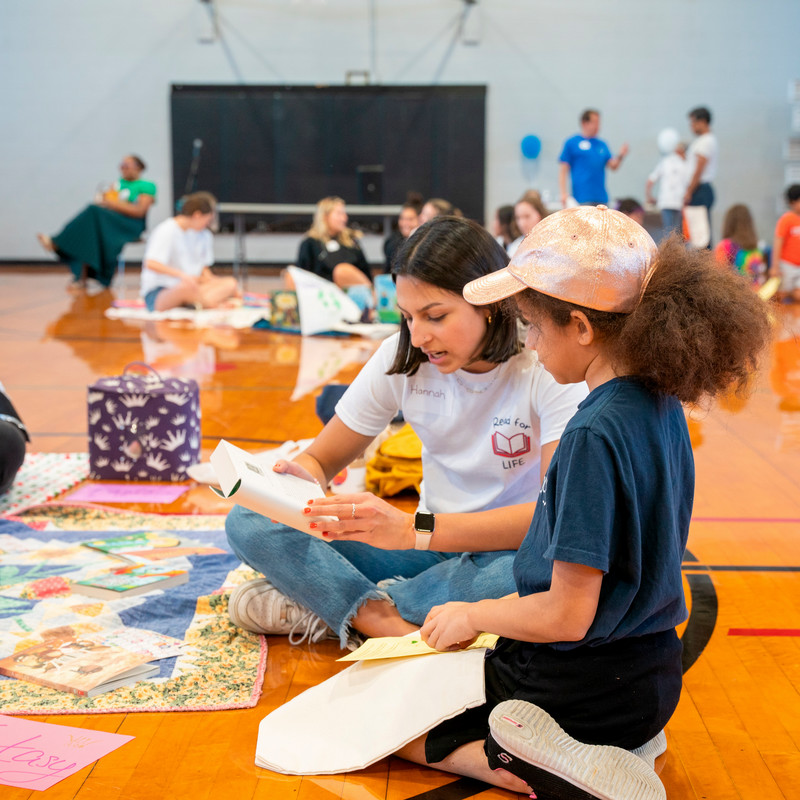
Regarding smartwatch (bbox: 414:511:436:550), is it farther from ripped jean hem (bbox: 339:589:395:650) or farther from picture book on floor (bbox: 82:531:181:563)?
picture book on floor (bbox: 82:531:181:563)

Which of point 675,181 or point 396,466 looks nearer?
point 396,466

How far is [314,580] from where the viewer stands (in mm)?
1882

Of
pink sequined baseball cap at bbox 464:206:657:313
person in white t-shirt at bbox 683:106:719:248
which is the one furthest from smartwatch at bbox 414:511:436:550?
person in white t-shirt at bbox 683:106:719:248

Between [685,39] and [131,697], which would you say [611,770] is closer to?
[131,697]

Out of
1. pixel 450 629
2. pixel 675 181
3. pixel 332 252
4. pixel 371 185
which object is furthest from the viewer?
pixel 371 185

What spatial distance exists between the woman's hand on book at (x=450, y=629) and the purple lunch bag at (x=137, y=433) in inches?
71.4

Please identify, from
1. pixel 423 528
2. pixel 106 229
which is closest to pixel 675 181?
pixel 106 229

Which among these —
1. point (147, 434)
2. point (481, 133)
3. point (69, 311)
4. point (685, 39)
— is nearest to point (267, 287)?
point (69, 311)

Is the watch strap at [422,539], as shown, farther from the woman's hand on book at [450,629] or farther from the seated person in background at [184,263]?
the seated person in background at [184,263]

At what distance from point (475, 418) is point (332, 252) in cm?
552

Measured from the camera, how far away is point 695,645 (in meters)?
2.02

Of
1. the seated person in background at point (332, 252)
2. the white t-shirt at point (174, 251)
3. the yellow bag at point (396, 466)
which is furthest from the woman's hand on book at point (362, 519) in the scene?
the white t-shirt at point (174, 251)

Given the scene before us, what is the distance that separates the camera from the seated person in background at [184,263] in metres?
7.34

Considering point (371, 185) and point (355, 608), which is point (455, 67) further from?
point (355, 608)
